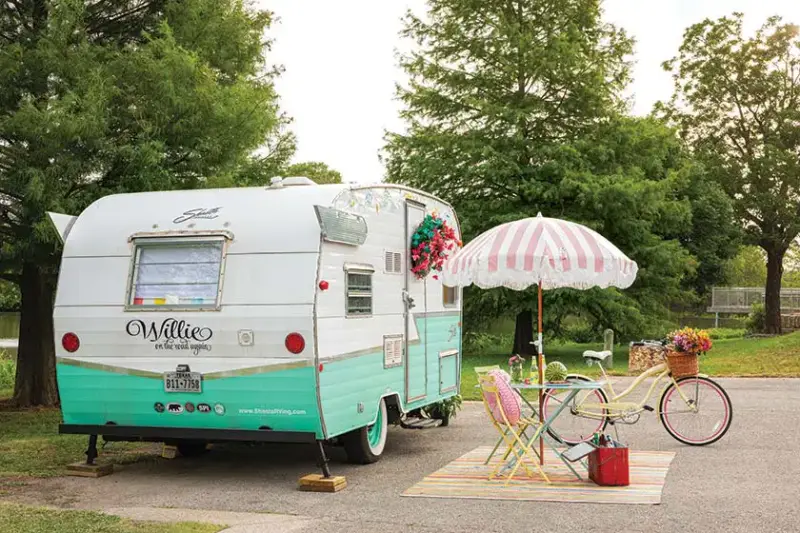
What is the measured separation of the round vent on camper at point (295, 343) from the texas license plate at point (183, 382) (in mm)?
944

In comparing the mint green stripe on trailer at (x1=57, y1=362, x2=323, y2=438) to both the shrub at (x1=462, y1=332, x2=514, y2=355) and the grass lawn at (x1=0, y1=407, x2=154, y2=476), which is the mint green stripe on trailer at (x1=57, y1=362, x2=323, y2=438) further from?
the shrub at (x1=462, y1=332, x2=514, y2=355)

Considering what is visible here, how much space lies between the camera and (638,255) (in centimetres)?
2673

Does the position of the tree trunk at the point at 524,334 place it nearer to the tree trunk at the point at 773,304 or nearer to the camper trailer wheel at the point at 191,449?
the tree trunk at the point at 773,304

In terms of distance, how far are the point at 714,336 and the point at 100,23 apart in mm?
30809

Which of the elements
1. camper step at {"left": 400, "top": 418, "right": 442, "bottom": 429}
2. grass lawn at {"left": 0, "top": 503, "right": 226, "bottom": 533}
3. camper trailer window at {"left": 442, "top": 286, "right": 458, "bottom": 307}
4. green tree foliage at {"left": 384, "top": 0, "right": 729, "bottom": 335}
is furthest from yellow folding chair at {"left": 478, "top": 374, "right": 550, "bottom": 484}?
green tree foliage at {"left": 384, "top": 0, "right": 729, "bottom": 335}

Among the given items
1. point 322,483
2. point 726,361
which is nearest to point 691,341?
point 322,483

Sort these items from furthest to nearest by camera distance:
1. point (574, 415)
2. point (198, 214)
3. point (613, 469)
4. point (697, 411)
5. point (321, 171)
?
point (321, 171) < point (574, 415) < point (697, 411) < point (198, 214) < point (613, 469)

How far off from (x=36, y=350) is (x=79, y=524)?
30.8 feet

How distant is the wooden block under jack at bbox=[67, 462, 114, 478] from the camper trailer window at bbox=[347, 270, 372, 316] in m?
2.91

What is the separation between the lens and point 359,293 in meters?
9.24

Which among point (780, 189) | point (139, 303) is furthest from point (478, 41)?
point (139, 303)

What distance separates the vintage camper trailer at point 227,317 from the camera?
27.7ft

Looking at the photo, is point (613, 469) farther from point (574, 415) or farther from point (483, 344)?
point (483, 344)

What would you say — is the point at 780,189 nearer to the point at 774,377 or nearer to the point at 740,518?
the point at 774,377
